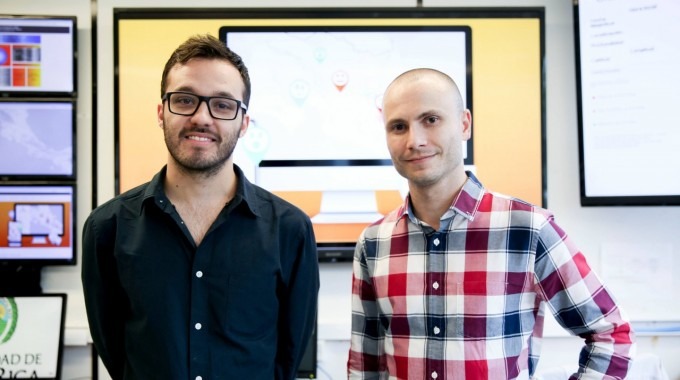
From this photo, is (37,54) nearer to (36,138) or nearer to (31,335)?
(36,138)

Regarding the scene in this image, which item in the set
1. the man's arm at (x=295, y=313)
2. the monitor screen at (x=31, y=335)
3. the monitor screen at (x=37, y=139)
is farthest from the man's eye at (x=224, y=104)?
the monitor screen at (x=31, y=335)

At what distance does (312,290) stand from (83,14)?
5.68ft

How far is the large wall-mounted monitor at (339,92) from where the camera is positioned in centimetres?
208

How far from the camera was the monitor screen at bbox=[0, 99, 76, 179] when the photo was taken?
6.76 ft

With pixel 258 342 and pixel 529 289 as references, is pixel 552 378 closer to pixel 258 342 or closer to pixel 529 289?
pixel 529 289

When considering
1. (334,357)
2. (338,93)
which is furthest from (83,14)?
(334,357)

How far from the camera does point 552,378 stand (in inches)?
72.4

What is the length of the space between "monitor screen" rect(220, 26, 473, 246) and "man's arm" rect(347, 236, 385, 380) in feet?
2.32

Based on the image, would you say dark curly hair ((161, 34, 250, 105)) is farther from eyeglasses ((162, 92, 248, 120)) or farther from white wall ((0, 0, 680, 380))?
white wall ((0, 0, 680, 380))

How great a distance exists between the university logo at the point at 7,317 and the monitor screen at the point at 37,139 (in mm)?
550

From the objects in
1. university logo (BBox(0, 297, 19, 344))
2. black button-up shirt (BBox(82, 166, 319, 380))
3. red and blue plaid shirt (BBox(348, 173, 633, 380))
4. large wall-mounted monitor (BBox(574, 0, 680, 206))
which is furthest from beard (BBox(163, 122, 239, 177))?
large wall-mounted monitor (BBox(574, 0, 680, 206))

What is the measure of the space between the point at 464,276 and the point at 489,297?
0.26 ft

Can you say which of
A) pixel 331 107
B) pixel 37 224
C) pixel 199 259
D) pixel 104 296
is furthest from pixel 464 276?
pixel 37 224

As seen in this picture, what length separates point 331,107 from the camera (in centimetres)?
210
